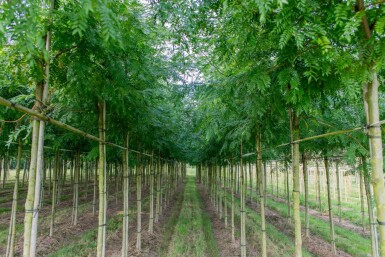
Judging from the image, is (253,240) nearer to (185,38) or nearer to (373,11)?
(185,38)

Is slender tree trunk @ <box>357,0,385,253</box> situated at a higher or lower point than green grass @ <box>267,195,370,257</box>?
higher

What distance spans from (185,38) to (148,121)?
198cm

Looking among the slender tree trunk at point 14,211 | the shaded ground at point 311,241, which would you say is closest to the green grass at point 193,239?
the shaded ground at point 311,241

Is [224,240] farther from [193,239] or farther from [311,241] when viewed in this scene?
[311,241]

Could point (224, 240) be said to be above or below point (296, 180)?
below

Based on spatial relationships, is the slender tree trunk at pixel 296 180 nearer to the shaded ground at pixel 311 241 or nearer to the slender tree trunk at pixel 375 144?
the slender tree trunk at pixel 375 144

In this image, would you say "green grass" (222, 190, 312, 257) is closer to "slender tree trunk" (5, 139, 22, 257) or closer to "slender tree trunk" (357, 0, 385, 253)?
"slender tree trunk" (357, 0, 385, 253)

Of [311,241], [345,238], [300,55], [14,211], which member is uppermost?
[300,55]

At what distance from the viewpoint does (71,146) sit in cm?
1095

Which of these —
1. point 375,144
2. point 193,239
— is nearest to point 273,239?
point 193,239

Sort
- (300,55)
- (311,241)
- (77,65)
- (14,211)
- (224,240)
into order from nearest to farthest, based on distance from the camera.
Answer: (300,55), (77,65), (14,211), (311,241), (224,240)

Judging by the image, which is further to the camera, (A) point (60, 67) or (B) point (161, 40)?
(B) point (161, 40)

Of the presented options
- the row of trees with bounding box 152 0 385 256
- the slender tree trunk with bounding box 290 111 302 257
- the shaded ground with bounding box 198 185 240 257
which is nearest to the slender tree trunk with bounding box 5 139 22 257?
the row of trees with bounding box 152 0 385 256

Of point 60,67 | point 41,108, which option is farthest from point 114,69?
point 41,108
